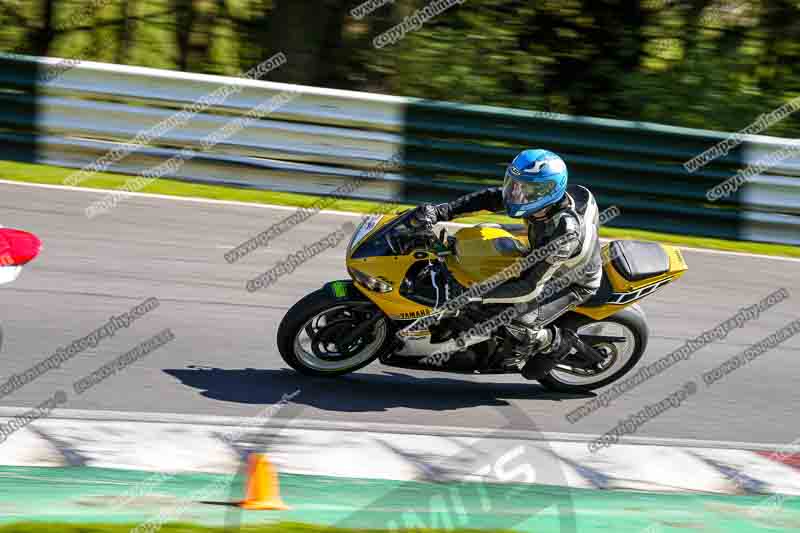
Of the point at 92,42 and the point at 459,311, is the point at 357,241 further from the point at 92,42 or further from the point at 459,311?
the point at 92,42

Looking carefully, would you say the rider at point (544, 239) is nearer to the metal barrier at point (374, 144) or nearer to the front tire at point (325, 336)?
the front tire at point (325, 336)

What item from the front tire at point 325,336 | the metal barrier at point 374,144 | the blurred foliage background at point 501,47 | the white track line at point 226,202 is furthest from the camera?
the blurred foliage background at point 501,47

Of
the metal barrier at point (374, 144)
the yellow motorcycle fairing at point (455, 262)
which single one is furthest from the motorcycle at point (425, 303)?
the metal barrier at point (374, 144)

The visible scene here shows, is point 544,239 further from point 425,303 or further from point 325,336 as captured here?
point 325,336

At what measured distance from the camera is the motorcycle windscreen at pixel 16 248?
19.0 feet

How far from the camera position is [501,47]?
15906 mm

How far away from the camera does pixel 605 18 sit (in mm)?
16422

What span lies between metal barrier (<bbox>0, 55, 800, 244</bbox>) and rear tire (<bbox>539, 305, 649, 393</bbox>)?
466 cm

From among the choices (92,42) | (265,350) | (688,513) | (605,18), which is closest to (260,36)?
(92,42)

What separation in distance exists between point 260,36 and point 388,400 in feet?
34.8

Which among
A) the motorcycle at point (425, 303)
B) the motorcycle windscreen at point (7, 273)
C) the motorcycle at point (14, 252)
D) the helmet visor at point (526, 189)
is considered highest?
the helmet visor at point (526, 189)

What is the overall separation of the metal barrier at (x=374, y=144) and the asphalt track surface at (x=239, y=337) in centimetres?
103

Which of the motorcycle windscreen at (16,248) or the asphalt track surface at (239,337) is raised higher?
the motorcycle windscreen at (16,248)

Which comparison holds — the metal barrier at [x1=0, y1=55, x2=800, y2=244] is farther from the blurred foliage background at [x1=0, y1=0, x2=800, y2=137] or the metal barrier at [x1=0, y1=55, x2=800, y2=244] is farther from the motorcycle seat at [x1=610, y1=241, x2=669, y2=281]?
the motorcycle seat at [x1=610, y1=241, x2=669, y2=281]
